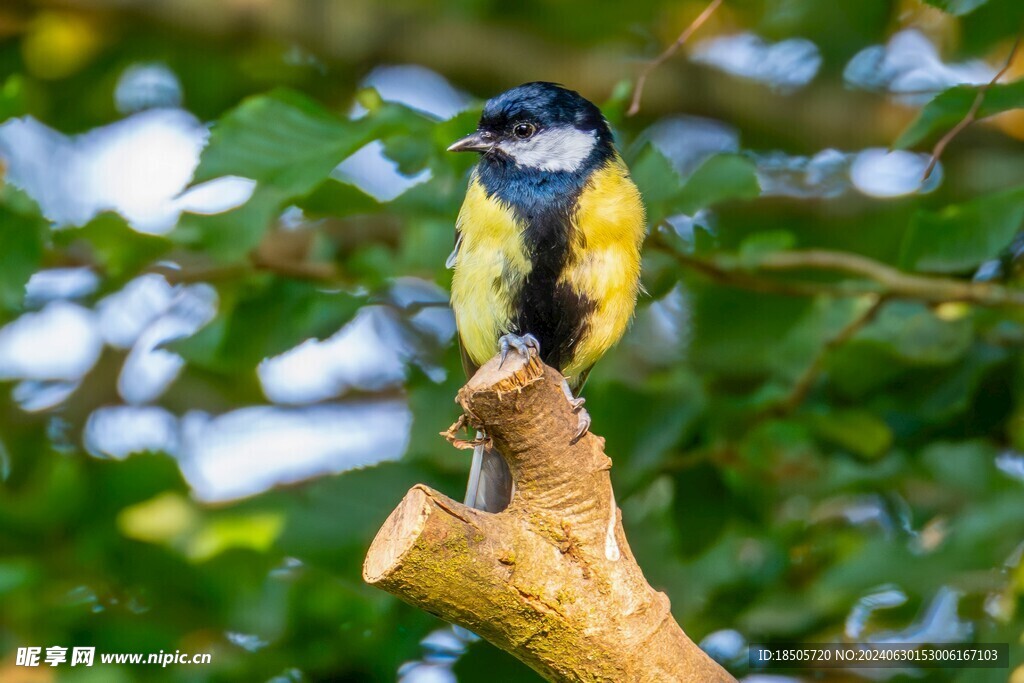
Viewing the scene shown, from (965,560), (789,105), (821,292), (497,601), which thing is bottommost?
(497,601)

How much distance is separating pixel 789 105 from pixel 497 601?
2.92 m

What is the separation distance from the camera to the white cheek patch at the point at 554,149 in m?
2.73

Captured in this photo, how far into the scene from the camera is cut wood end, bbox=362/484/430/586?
5.71 feet

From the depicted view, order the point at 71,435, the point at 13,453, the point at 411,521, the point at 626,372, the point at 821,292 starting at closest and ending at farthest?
the point at 411,521 < the point at 821,292 < the point at 13,453 < the point at 626,372 < the point at 71,435

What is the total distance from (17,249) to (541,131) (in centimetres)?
128

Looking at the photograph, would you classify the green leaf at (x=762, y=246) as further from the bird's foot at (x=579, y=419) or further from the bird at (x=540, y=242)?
the bird's foot at (x=579, y=419)

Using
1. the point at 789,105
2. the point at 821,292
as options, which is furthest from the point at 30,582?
the point at 789,105

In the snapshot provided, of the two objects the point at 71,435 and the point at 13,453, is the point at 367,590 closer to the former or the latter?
the point at 13,453

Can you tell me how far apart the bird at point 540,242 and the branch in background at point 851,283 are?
18 cm

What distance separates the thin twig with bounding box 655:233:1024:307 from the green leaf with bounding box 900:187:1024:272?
0.12 m

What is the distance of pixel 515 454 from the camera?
1.98 meters

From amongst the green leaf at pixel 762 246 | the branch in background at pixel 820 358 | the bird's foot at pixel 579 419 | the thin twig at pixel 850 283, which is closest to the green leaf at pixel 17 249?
the bird's foot at pixel 579 419

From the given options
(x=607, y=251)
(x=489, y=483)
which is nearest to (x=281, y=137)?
(x=607, y=251)

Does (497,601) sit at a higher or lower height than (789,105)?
lower
